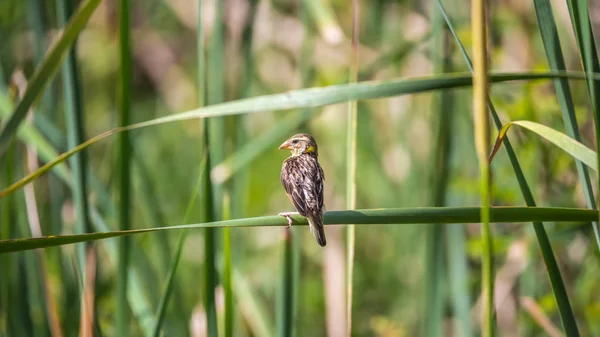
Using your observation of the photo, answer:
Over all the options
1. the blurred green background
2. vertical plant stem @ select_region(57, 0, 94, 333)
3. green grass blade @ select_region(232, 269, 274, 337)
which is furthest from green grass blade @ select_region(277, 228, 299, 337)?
green grass blade @ select_region(232, 269, 274, 337)

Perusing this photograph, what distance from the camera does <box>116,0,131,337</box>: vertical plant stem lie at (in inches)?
46.2

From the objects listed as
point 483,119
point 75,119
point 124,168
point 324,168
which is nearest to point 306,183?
point 124,168

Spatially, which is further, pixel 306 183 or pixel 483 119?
pixel 306 183

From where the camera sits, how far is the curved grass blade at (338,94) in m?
0.94

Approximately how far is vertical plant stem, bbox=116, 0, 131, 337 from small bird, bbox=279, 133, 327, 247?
27cm

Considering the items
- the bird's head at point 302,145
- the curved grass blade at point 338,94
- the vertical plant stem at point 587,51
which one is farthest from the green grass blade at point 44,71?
the vertical plant stem at point 587,51

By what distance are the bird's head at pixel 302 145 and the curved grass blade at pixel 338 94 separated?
37 centimetres

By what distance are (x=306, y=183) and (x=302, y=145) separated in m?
0.24

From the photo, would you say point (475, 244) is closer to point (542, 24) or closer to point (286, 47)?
point (542, 24)

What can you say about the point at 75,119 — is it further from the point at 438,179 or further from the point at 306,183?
the point at 438,179

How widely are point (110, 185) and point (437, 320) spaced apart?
0.92m

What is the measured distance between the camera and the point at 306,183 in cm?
123

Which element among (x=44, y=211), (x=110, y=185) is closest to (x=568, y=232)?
(x=110, y=185)

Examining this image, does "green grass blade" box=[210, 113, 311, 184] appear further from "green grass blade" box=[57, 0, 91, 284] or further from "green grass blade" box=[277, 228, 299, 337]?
"green grass blade" box=[277, 228, 299, 337]
